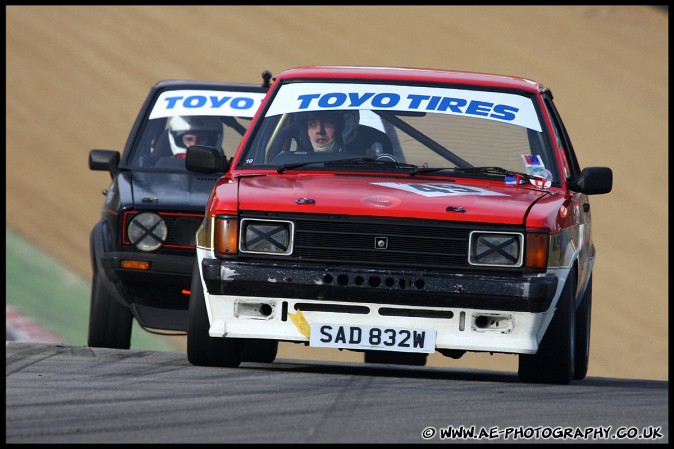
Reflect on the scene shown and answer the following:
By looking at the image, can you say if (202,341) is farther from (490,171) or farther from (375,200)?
(490,171)

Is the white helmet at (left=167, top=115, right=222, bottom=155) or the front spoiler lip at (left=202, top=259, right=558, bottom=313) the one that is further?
the white helmet at (left=167, top=115, right=222, bottom=155)

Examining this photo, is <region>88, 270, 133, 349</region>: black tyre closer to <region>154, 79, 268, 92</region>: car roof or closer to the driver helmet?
<region>154, 79, 268, 92</region>: car roof

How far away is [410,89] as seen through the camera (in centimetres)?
945

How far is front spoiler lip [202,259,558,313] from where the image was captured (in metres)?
8.05

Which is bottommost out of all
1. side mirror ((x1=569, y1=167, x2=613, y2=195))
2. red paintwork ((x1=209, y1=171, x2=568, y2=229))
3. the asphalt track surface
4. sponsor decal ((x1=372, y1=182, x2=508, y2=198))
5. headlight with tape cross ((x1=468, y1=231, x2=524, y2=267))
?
the asphalt track surface

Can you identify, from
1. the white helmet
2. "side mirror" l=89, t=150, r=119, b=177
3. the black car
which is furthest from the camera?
the white helmet

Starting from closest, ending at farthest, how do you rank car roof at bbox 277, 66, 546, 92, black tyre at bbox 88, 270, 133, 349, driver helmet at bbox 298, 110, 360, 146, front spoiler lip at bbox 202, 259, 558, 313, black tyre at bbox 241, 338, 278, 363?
1. front spoiler lip at bbox 202, 259, 558, 313
2. driver helmet at bbox 298, 110, 360, 146
3. car roof at bbox 277, 66, 546, 92
4. black tyre at bbox 241, 338, 278, 363
5. black tyre at bbox 88, 270, 133, 349

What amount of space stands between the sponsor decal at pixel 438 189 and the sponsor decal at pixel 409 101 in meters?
0.86

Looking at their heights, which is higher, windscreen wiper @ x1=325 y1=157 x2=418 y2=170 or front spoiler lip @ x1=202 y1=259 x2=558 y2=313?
windscreen wiper @ x1=325 y1=157 x2=418 y2=170

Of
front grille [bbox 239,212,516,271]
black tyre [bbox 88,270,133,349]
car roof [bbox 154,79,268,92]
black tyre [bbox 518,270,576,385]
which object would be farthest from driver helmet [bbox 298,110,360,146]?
car roof [bbox 154,79,268,92]

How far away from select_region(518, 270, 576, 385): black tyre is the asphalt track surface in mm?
127

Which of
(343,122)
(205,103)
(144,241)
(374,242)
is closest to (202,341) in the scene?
(374,242)

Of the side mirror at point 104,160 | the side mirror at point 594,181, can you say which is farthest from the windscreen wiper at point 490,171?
the side mirror at point 104,160

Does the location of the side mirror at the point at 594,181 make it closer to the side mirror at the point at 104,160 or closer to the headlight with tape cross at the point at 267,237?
the headlight with tape cross at the point at 267,237
